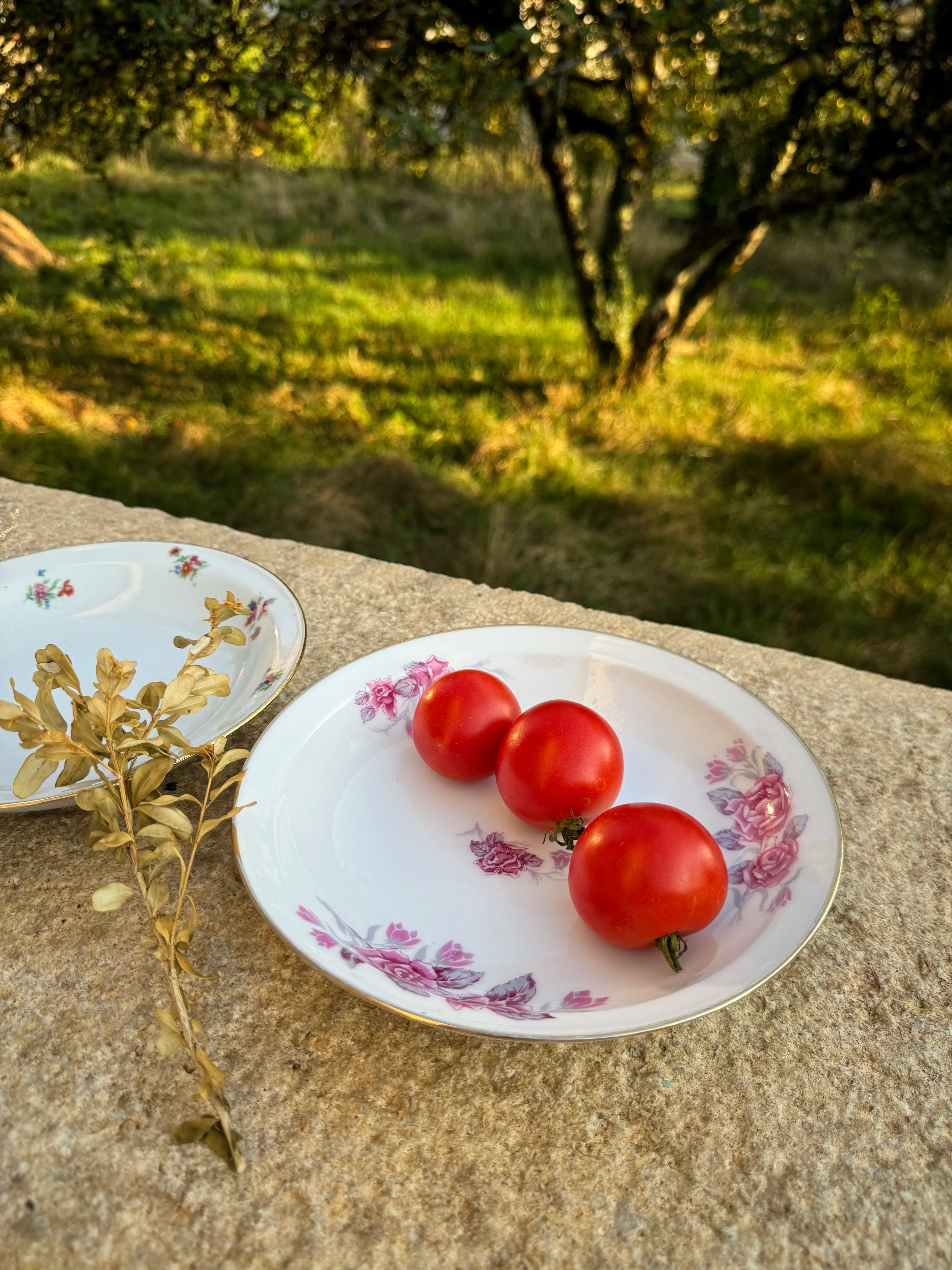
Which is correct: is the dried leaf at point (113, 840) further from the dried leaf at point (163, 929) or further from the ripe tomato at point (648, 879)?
the ripe tomato at point (648, 879)

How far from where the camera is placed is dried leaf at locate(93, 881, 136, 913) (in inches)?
22.8

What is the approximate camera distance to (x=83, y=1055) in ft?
2.48

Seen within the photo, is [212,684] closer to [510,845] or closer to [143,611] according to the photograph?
[510,845]

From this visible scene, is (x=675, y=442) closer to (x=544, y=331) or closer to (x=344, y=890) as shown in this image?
(x=544, y=331)

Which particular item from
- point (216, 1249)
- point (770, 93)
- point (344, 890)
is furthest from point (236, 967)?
point (770, 93)

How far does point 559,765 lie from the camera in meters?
0.84

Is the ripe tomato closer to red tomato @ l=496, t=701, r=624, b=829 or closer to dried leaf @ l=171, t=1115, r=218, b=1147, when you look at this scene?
red tomato @ l=496, t=701, r=624, b=829

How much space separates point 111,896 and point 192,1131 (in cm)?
16

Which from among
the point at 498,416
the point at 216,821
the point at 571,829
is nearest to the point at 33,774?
the point at 216,821

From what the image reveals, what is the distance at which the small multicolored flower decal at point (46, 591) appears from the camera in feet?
3.91

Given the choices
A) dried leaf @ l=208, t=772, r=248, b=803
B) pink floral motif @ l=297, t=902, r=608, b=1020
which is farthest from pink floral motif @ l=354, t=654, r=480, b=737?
pink floral motif @ l=297, t=902, r=608, b=1020

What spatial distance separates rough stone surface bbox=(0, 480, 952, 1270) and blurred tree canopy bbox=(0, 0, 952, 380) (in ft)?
8.02

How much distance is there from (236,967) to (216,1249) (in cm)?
24

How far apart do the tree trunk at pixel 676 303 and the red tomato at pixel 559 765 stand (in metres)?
4.20
